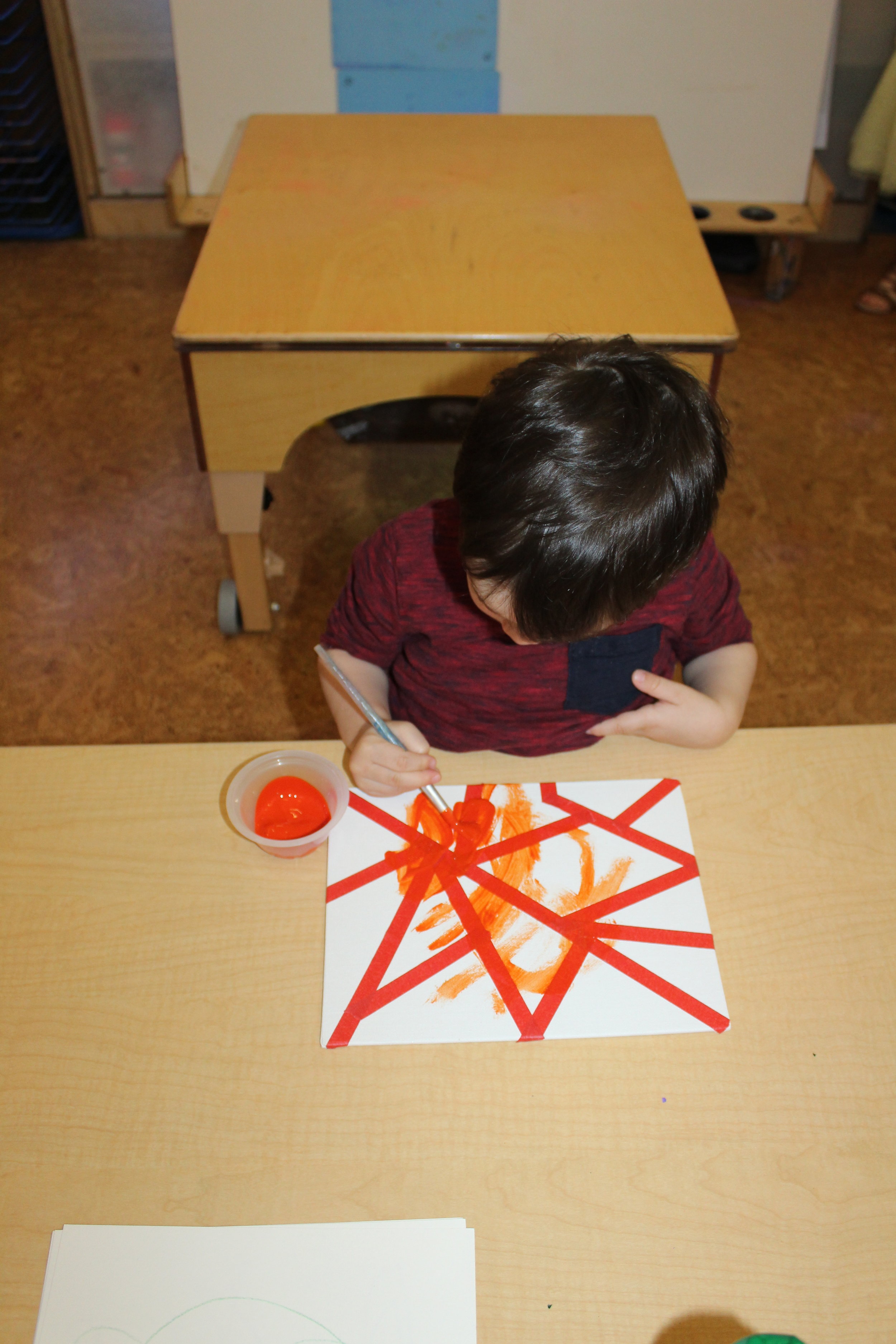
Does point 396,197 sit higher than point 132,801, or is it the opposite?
point 396,197

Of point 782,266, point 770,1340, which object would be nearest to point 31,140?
point 782,266

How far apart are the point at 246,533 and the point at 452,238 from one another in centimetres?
52

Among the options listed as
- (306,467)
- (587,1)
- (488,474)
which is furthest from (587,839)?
(587,1)

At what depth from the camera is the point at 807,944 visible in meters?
0.71

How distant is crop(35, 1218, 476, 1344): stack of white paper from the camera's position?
22.1 inches

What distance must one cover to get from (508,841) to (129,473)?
5.20ft

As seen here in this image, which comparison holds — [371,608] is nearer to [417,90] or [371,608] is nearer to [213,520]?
[213,520]

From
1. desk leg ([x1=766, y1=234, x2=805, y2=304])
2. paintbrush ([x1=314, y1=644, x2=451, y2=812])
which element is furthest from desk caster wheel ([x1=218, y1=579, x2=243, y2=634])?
desk leg ([x1=766, y1=234, x2=805, y2=304])

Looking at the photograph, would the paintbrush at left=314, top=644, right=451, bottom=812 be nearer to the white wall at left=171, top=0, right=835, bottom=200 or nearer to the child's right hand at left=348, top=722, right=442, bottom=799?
the child's right hand at left=348, top=722, right=442, bottom=799

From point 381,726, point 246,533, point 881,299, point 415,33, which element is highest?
point 415,33

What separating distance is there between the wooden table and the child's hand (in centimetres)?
58

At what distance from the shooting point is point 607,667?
90 cm

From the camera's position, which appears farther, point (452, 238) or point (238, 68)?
point (238, 68)

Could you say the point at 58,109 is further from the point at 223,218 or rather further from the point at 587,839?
the point at 587,839
